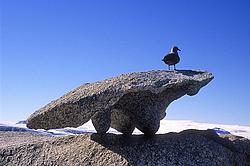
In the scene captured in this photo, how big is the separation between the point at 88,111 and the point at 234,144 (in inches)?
165

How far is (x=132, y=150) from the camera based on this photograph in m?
9.30

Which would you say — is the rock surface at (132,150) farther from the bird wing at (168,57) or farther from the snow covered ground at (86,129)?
the snow covered ground at (86,129)

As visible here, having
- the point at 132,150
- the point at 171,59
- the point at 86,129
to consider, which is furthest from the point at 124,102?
the point at 86,129

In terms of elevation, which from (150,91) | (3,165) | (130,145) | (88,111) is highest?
(150,91)

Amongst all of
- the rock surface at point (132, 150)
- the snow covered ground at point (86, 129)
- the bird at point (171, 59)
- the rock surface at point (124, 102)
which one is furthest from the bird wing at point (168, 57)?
the snow covered ground at point (86, 129)

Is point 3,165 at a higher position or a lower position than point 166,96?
lower

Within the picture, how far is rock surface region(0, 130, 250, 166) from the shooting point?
9.18 metres

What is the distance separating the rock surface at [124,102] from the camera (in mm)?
8734

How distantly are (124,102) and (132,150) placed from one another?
3.87 feet

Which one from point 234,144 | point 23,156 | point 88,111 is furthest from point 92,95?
point 234,144

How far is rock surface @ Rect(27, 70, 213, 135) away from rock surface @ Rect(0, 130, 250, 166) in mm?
434

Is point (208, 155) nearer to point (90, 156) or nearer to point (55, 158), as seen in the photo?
point (90, 156)

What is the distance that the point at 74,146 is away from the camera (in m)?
10.1

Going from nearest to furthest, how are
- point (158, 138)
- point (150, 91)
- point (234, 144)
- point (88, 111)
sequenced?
point (88, 111) < point (150, 91) < point (158, 138) < point (234, 144)
